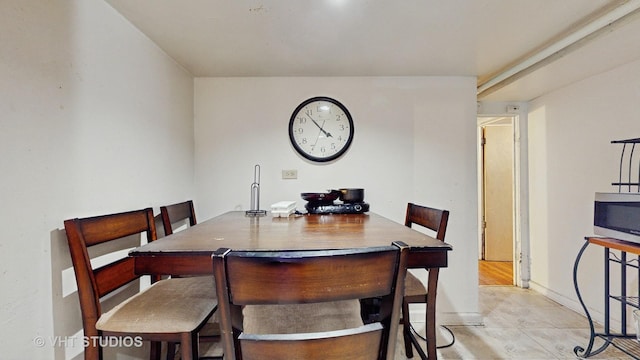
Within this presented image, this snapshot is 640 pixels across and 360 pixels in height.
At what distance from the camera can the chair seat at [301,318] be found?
1.09m

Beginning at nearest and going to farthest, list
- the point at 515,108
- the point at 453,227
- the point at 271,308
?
the point at 271,308, the point at 453,227, the point at 515,108

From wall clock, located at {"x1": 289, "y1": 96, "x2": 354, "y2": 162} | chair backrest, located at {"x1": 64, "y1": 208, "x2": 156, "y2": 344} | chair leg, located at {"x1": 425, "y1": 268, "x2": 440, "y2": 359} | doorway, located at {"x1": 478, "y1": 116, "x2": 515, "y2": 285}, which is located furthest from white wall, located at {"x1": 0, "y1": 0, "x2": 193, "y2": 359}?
doorway, located at {"x1": 478, "y1": 116, "x2": 515, "y2": 285}

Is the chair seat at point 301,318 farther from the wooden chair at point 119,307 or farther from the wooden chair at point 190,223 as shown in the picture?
the wooden chair at point 190,223

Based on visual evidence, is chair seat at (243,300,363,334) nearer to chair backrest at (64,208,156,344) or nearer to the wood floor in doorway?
chair backrest at (64,208,156,344)

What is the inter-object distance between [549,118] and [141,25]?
Result: 359cm

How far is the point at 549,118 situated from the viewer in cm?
296

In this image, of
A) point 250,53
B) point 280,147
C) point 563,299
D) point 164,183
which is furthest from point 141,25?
point 563,299

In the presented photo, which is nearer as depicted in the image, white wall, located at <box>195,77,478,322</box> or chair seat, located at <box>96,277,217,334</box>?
chair seat, located at <box>96,277,217,334</box>

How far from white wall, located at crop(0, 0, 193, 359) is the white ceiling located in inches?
12.5

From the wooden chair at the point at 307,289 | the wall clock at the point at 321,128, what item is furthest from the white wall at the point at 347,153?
the wooden chair at the point at 307,289

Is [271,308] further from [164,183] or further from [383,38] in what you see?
[383,38]

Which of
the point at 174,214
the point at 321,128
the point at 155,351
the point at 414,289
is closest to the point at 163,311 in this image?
the point at 155,351

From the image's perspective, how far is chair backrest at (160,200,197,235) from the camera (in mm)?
1790

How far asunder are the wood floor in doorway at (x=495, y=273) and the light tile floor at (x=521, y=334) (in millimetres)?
459
